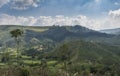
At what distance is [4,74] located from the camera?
19138cm

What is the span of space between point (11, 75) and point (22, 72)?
8.32 meters

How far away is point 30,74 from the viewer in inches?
7416

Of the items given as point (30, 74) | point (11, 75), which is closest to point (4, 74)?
point (11, 75)

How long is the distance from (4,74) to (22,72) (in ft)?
42.2

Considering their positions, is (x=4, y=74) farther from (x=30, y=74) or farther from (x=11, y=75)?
(x=30, y=74)

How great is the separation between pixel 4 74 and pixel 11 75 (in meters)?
4.86

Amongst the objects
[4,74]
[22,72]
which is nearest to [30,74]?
[22,72]

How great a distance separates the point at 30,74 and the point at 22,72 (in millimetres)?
5570

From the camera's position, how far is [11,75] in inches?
7520

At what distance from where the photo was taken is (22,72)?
18888 centimetres

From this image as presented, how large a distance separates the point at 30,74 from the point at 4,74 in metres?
18.2

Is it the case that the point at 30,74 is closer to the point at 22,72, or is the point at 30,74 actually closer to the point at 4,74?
the point at 22,72
